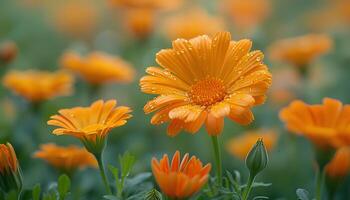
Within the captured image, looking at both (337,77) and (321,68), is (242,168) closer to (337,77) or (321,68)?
(337,77)

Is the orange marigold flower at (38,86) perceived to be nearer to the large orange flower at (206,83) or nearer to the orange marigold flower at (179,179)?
the large orange flower at (206,83)

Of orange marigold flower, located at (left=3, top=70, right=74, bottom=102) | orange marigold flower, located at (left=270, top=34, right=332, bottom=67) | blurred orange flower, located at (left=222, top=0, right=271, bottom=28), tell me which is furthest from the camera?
blurred orange flower, located at (left=222, top=0, right=271, bottom=28)

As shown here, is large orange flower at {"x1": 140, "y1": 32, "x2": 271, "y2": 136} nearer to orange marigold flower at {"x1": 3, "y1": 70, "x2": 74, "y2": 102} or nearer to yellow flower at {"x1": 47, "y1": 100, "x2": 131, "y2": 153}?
yellow flower at {"x1": 47, "y1": 100, "x2": 131, "y2": 153}

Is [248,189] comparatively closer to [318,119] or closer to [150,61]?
[318,119]

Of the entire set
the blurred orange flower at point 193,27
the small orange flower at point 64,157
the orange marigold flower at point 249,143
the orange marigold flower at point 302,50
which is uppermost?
the blurred orange flower at point 193,27

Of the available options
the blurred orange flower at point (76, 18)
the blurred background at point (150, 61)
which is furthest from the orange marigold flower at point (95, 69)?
the blurred orange flower at point (76, 18)

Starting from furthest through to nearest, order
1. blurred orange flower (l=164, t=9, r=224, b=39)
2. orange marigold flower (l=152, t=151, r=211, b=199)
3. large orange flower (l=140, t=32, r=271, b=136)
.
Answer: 1. blurred orange flower (l=164, t=9, r=224, b=39)
2. large orange flower (l=140, t=32, r=271, b=136)
3. orange marigold flower (l=152, t=151, r=211, b=199)

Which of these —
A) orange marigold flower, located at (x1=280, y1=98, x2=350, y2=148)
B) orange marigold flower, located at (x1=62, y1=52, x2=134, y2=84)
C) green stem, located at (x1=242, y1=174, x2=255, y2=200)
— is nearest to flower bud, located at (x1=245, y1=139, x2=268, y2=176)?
green stem, located at (x1=242, y1=174, x2=255, y2=200)

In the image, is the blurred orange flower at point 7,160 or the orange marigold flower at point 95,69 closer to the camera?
the blurred orange flower at point 7,160

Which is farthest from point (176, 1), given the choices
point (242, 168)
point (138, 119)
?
point (242, 168)
